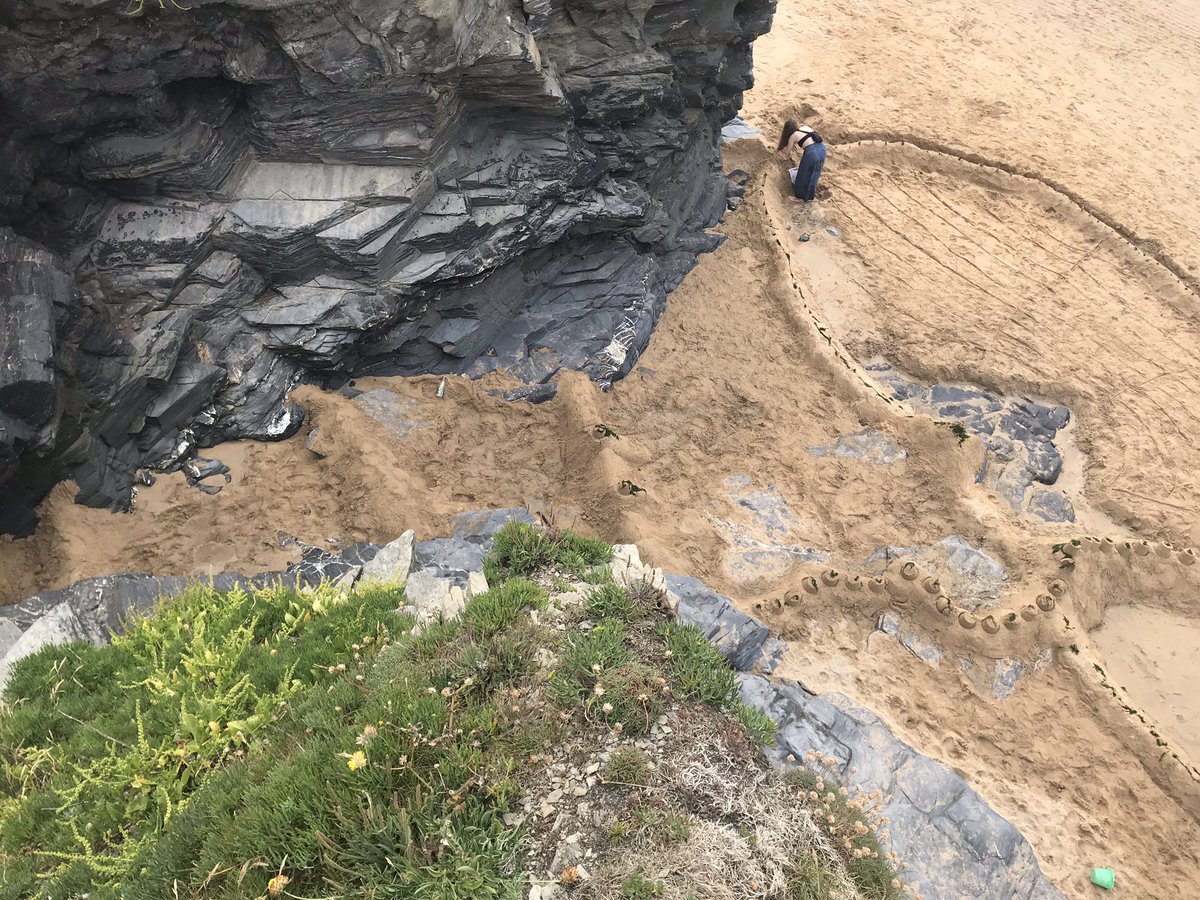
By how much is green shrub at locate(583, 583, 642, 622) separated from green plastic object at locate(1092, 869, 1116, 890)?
4205 mm

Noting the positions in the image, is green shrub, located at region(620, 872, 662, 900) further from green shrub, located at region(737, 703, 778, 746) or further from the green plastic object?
the green plastic object

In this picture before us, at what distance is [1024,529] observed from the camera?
26.5ft

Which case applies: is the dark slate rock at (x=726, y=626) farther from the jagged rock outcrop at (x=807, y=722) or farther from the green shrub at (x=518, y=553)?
the green shrub at (x=518, y=553)

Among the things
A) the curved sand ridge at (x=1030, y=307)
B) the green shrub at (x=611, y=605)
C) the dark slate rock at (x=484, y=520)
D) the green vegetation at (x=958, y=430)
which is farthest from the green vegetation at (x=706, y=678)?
the curved sand ridge at (x=1030, y=307)

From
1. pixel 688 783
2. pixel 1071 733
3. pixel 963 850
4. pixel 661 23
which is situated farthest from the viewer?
pixel 661 23

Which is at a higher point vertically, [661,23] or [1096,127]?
[661,23]

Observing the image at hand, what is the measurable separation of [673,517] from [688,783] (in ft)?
14.3

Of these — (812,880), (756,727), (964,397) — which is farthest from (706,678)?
(964,397)

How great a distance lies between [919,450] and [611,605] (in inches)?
221

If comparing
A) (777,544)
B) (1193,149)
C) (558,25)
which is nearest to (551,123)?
(558,25)

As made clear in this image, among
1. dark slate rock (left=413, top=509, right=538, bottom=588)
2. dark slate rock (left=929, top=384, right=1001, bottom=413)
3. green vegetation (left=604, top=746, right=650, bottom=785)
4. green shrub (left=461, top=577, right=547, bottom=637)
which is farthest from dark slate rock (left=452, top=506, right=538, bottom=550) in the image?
dark slate rock (left=929, top=384, right=1001, bottom=413)

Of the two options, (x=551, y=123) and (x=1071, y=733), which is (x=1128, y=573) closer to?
(x=1071, y=733)

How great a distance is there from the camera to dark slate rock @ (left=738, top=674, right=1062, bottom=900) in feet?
16.3

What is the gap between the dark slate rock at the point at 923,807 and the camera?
196 inches
